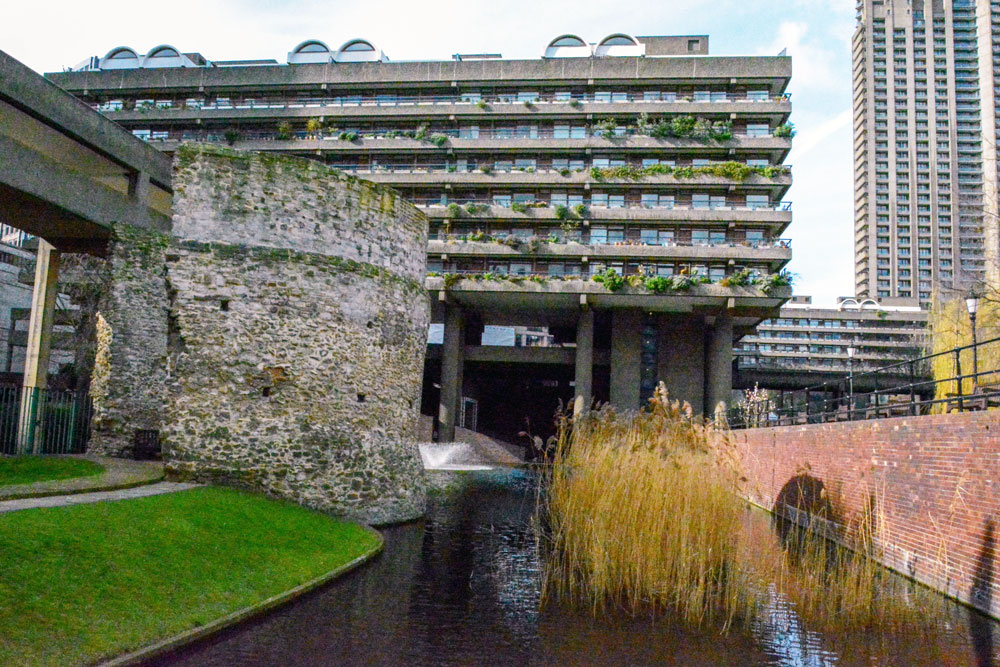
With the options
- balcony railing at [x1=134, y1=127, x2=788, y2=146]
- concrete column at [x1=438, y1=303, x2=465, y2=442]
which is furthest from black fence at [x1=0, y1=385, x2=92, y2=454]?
balcony railing at [x1=134, y1=127, x2=788, y2=146]

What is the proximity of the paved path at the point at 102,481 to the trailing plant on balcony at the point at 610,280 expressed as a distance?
1075 inches

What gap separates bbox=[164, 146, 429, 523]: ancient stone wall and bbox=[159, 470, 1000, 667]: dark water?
3959 millimetres

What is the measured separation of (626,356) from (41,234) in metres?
30.2

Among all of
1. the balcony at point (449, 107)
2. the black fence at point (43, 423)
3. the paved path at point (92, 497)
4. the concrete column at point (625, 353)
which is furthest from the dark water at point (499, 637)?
the balcony at point (449, 107)

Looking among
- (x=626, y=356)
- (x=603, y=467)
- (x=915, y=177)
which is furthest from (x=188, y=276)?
(x=915, y=177)

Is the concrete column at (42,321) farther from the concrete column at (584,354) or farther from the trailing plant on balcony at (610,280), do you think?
the concrete column at (584,354)

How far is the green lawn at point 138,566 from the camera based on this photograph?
7395 millimetres

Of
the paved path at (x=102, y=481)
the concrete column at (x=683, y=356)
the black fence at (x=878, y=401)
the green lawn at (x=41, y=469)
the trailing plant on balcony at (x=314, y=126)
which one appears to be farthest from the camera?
the trailing plant on balcony at (x=314, y=126)

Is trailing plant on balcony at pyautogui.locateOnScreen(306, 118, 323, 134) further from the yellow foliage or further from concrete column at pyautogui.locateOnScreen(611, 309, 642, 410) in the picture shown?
the yellow foliage

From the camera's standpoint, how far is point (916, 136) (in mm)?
116250

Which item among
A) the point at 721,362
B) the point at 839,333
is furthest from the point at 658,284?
the point at 839,333

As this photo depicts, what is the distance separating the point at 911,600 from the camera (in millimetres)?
10953

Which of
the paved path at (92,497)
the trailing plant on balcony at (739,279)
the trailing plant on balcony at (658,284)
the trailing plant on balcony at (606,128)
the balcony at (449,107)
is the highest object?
the balcony at (449,107)

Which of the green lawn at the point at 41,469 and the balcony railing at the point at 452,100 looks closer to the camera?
the green lawn at the point at 41,469
